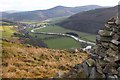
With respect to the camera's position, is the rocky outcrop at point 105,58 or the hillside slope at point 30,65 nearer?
the rocky outcrop at point 105,58

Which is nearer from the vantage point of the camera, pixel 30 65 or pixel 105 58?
pixel 105 58

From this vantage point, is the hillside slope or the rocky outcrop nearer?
the rocky outcrop

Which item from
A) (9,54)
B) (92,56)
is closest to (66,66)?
(9,54)

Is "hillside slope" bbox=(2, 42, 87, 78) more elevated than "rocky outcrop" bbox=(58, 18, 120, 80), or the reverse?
"rocky outcrop" bbox=(58, 18, 120, 80)

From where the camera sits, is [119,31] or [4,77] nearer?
[119,31]

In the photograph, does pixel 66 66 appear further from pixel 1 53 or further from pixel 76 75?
pixel 76 75

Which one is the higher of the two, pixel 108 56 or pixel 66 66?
pixel 108 56

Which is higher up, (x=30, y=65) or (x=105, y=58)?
(x=105, y=58)

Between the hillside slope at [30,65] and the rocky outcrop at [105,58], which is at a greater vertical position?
the rocky outcrop at [105,58]
